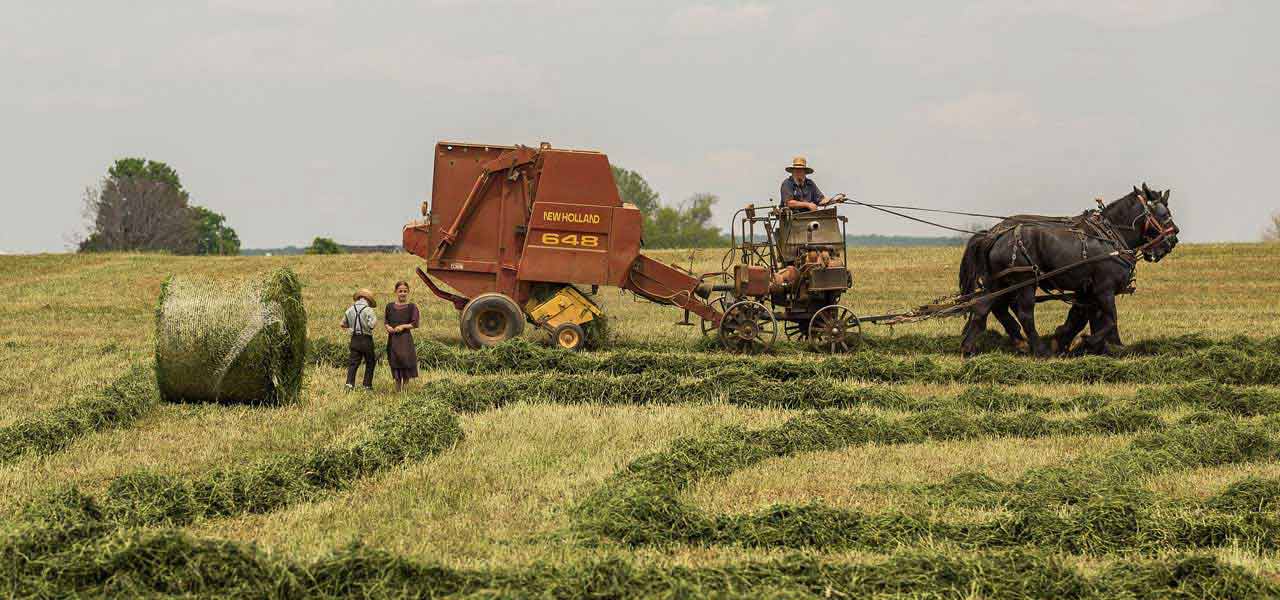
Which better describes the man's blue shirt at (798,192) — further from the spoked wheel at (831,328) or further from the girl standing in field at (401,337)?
the girl standing in field at (401,337)

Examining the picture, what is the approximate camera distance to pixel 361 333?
13.8 meters

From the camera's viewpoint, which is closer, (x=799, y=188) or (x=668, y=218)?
(x=799, y=188)

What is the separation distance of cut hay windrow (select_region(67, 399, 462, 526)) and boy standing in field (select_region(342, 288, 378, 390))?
281 cm

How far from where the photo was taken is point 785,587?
6668 millimetres

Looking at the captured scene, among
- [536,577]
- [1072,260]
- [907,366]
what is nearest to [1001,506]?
[536,577]

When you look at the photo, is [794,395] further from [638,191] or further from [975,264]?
[638,191]

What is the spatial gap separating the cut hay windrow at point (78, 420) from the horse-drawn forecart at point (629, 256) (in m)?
5.19

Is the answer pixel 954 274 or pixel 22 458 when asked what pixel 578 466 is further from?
pixel 954 274

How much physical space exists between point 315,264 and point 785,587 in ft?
107

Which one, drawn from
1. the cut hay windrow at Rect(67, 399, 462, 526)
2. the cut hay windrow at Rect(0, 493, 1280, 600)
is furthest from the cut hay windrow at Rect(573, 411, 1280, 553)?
the cut hay windrow at Rect(67, 399, 462, 526)

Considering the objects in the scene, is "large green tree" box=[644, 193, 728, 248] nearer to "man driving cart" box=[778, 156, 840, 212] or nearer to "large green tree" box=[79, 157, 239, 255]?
"large green tree" box=[79, 157, 239, 255]

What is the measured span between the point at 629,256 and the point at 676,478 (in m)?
8.41

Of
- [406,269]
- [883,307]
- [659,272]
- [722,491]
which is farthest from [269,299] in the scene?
[406,269]

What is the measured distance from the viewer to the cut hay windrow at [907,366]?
14.9 m
